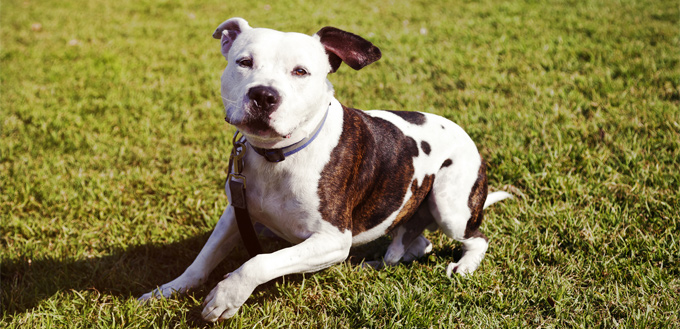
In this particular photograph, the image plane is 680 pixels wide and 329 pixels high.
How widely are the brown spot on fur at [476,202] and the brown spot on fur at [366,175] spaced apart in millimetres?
300

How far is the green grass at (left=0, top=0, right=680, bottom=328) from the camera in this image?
286 centimetres

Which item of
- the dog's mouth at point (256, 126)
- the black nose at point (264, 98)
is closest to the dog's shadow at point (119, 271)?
the dog's mouth at point (256, 126)

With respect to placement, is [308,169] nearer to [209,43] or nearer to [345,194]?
[345,194]

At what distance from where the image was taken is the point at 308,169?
258 cm

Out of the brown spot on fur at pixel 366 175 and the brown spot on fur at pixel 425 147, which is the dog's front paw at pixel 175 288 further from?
the brown spot on fur at pixel 425 147

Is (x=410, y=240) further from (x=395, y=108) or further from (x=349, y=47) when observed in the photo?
(x=395, y=108)

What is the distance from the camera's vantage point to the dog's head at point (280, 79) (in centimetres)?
223

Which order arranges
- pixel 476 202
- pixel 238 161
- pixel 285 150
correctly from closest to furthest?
pixel 285 150 → pixel 238 161 → pixel 476 202

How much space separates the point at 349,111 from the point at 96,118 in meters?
3.48

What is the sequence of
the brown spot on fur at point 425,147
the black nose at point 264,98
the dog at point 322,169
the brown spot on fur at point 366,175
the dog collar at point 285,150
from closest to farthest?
the black nose at point 264,98 → the dog at point 322,169 → the dog collar at point 285,150 → the brown spot on fur at point 366,175 → the brown spot on fur at point 425,147

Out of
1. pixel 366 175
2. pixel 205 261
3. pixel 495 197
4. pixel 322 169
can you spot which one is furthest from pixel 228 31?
pixel 495 197

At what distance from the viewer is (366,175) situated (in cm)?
279

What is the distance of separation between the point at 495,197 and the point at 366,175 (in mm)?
1265

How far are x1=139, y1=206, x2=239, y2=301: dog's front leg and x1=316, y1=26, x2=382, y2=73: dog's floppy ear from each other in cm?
109
